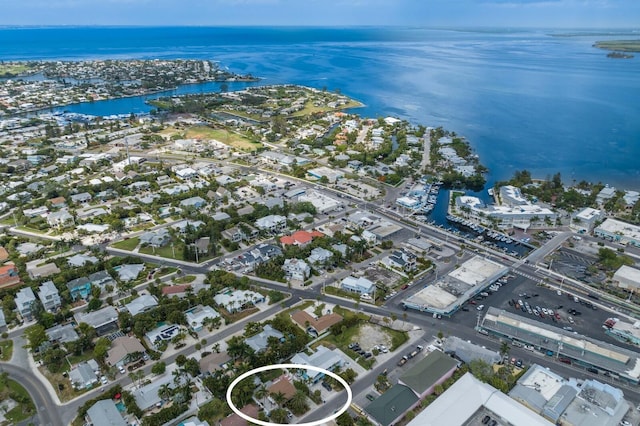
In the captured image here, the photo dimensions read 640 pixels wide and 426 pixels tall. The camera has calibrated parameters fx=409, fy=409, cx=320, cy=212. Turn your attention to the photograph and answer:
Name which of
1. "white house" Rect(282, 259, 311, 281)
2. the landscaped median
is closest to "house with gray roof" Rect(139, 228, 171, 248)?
"white house" Rect(282, 259, 311, 281)

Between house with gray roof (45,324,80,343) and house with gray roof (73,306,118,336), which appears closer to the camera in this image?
house with gray roof (45,324,80,343)

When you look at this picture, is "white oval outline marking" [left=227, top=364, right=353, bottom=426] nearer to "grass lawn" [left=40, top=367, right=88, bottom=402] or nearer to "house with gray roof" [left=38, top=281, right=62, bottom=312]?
"grass lawn" [left=40, top=367, right=88, bottom=402]

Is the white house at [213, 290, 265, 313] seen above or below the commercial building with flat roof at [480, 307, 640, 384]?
below

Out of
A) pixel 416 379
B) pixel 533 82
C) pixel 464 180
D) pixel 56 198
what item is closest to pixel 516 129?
pixel 464 180

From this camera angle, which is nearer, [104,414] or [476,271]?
[104,414]

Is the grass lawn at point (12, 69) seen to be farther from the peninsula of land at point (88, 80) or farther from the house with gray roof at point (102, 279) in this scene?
the house with gray roof at point (102, 279)

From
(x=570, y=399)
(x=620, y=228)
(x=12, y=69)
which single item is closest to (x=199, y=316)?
(x=570, y=399)

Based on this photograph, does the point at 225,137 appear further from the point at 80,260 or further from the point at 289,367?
the point at 289,367

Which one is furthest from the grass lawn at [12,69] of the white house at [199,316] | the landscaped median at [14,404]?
the landscaped median at [14,404]
